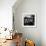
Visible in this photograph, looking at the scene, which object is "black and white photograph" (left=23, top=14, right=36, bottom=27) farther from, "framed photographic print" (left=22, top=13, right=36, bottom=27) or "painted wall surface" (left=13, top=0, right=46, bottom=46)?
Result: "painted wall surface" (left=13, top=0, right=46, bottom=46)

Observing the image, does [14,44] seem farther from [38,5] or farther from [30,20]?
[38,5]

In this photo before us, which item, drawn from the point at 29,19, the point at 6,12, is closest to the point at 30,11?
the point at 29,19

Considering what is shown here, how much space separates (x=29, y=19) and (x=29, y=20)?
43 mm

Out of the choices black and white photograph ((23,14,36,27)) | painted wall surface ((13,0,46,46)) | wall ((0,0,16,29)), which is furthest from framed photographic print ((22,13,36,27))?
wall ((0,0,16,29))

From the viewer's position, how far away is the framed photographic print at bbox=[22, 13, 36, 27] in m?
4.93

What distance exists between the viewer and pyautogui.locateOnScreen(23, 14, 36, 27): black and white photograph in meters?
4.93

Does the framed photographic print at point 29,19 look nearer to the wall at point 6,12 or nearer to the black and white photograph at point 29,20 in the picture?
the black and white photograph at point 29,20

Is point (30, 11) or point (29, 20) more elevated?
point (30, 11)

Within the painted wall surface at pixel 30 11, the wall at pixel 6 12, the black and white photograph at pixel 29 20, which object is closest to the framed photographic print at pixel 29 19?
the black and white photograph at pixel 29 20

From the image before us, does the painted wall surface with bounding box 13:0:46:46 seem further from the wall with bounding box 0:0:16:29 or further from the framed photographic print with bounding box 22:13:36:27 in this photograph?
the wall with bounding box 0:0:16:29

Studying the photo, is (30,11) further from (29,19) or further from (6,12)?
(6,12)

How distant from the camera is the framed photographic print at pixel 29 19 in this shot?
16.2 ft

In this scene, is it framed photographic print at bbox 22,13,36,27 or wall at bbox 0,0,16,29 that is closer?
wall at bbox 0,0,16,29

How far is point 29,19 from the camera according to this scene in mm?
4949
